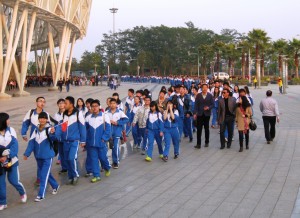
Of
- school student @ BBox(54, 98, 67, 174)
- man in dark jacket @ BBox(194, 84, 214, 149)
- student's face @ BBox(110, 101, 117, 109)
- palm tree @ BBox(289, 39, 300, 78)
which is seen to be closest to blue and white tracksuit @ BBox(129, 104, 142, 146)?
man in dark jacket @ BBox(194, 84, 214, 149)

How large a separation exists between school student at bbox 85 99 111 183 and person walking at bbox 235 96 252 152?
435cm

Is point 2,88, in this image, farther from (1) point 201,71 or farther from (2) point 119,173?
(1) point 201,71

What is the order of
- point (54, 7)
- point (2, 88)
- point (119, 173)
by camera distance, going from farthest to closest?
point (54, 7)
point (2, 88)
point (119, 173)

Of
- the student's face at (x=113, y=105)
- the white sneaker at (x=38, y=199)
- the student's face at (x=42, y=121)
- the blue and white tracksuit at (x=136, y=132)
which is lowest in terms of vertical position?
the white sneaker at (x=38, y=199)

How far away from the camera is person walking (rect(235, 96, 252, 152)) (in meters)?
11.9

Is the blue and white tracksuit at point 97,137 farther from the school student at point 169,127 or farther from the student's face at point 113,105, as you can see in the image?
the school student at point 169,127

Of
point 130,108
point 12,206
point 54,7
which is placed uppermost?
point 54,7

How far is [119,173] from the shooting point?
Answer: 9.43 m

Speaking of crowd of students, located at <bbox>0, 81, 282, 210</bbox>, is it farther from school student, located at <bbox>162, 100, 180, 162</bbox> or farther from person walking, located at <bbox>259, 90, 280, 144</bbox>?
person walking, located at <bbox>259, 90, 280, 144</bbox>

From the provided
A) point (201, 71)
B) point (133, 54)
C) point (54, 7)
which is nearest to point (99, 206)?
point (54, 7)

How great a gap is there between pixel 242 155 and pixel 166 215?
16.7 ft

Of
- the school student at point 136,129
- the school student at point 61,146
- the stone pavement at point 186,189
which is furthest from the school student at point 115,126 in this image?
the school student at point 136,129

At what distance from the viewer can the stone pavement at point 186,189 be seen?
266 inches

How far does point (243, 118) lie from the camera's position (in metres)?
11.9
